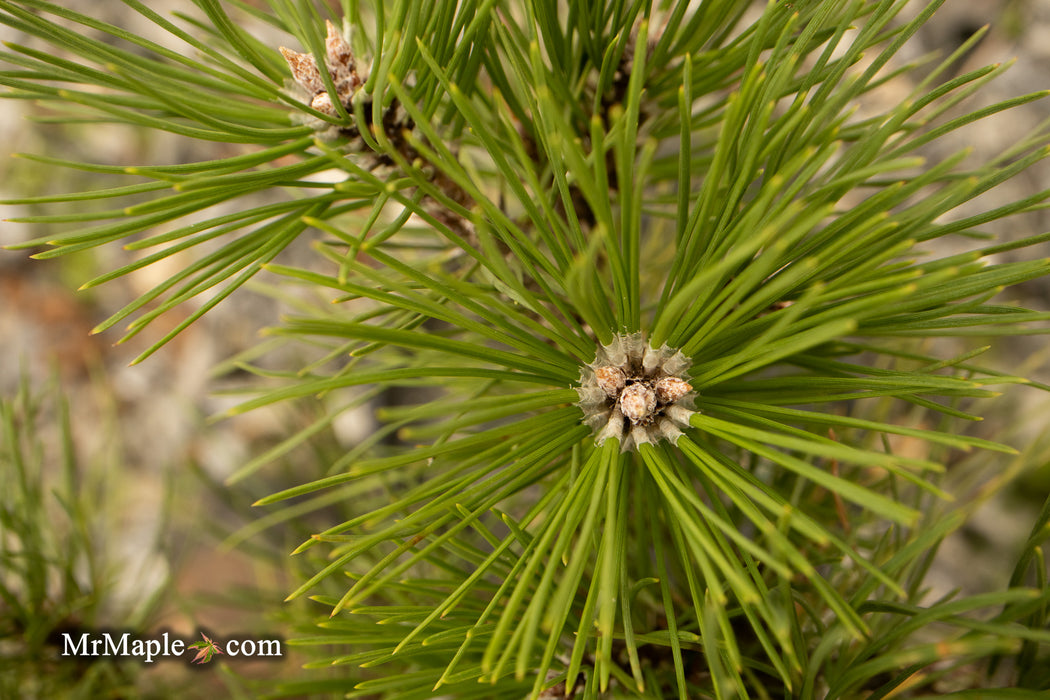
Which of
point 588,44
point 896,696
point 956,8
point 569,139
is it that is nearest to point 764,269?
point 569,139

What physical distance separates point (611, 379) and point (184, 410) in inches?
44.2

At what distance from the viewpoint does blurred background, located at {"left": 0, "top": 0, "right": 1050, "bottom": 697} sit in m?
0.70

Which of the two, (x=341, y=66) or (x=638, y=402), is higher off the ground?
(x=341, y=66)

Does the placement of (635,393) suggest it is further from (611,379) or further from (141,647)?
(141,647)

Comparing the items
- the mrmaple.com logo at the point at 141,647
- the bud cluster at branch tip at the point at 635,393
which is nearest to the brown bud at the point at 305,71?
the bud cluster at branch tip at the point at 635,393

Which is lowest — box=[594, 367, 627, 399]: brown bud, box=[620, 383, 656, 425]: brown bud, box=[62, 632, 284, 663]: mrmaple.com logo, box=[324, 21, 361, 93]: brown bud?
box=[62, 632, 284, 663]: mrmaple.com logo

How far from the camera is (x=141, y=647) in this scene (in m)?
0.58

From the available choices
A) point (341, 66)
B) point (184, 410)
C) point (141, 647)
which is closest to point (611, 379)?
point (341, 66)

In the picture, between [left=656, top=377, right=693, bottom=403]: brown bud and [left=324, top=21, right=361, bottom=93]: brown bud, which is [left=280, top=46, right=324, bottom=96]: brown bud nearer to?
[left=324, top=21, right=361, bottom=93]: brown bud

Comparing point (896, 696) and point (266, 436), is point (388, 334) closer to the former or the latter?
point (896, 696)

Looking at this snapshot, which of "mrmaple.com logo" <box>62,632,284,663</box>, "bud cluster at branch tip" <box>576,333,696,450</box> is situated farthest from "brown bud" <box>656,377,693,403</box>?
"mrmaple.com logo" <box>62,632,284,663</box>

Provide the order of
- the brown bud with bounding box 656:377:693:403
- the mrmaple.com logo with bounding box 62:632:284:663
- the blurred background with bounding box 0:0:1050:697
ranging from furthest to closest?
1. the blurred background with bounding box 0:0:1050:697
2. the mrmaple.com logo with bounding box 62:632:284:663
3. the brown bud with bounding box 656:377:693:403

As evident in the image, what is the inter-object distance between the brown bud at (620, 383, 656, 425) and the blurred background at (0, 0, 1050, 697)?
1.41 ft

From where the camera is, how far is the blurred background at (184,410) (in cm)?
70
